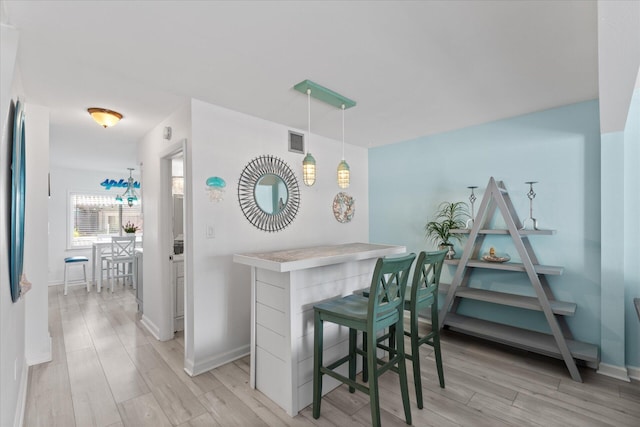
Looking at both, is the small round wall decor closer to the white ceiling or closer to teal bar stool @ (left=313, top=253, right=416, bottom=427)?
the white ceiling

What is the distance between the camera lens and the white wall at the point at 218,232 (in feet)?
8.66

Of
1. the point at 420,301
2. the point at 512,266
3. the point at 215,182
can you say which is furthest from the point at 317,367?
the point at 512,266

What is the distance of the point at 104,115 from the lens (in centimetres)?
286

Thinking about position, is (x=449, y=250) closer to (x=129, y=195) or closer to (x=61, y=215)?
(x=129, y=195)

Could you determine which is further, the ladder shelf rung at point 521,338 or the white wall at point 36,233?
the white wall at point 36,233

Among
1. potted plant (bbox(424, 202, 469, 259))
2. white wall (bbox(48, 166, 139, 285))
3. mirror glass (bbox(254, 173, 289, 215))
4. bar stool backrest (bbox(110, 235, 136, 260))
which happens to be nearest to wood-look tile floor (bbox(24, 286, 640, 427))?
potted plant (bbox(424, 202, 469, 259))

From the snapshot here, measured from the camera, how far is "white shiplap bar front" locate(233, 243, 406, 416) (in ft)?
6.80

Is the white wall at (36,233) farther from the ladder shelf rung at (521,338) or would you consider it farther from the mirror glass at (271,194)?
the ladder shelf rung at (521,338)

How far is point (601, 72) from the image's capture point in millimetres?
1540

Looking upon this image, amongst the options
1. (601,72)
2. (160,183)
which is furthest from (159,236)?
(601,72)

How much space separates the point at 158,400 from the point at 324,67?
268cm

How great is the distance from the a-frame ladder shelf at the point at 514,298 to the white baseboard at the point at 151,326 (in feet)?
10.2

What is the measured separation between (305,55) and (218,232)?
1695 millimetres

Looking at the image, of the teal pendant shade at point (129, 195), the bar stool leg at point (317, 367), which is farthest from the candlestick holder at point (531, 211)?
the teal pendant shade at point (129, 195)
